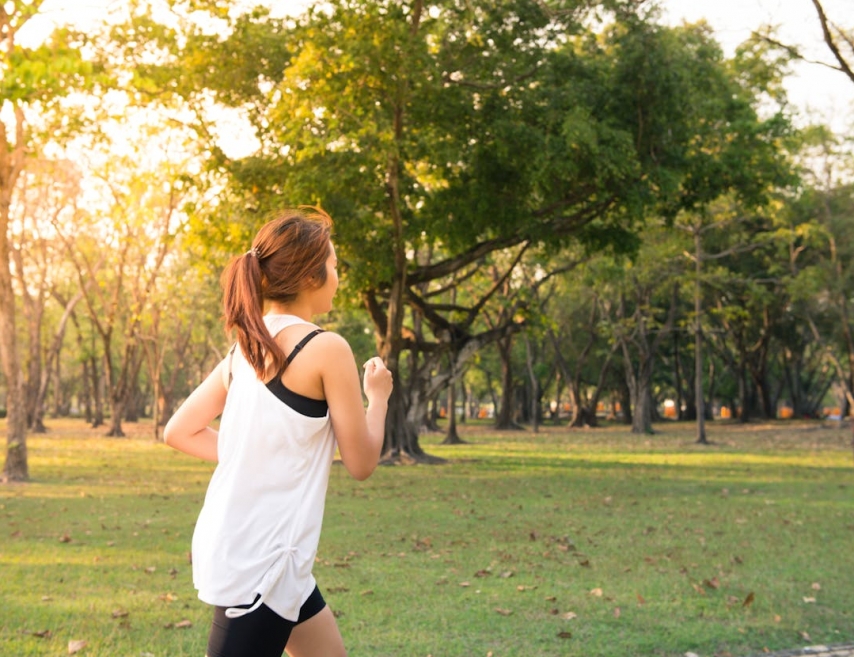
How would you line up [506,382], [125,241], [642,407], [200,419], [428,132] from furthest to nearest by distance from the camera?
[506,382]
[642,407]
[125,241]
[428,132]
[200,419]

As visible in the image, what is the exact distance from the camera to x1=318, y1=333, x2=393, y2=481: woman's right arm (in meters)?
2.70

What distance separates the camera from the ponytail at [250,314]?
272cm

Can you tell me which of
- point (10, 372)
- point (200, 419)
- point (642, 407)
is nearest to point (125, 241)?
point (10, 372)

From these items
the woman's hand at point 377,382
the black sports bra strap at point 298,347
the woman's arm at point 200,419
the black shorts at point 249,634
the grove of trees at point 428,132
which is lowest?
the black shorts at point 249,634

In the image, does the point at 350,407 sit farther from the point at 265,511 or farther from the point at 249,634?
the point at 249,634

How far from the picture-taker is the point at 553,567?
372 inches

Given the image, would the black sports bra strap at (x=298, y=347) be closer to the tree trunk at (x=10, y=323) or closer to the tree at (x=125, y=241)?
the tree trunk at (x=10, y=323)

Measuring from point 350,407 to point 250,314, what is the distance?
0.39m

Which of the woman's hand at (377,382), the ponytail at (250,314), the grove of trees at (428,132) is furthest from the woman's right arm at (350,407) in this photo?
the grove of trees at (428,132)

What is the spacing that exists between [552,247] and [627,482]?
6.36 metres

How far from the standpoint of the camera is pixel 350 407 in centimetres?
272

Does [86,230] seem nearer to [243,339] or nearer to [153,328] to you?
[153,328]

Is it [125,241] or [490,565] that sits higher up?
[125,241]

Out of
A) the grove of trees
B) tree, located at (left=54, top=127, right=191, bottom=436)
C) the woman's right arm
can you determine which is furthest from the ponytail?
tree, located at (left=54, top=127, right=191, bottom=436)
